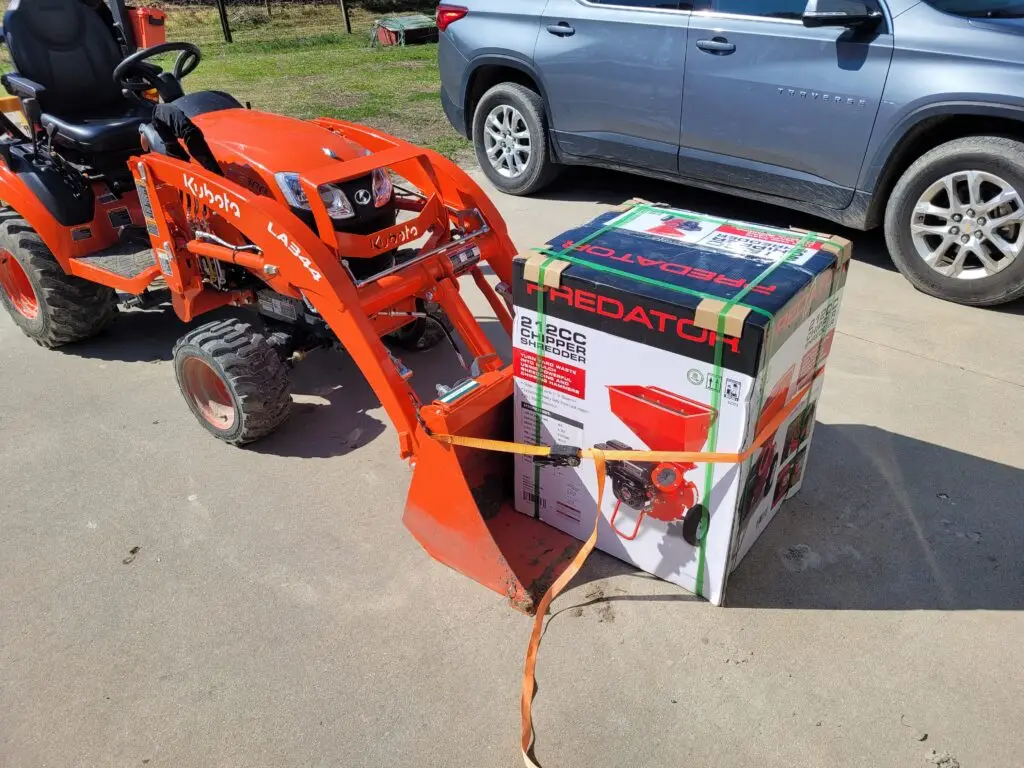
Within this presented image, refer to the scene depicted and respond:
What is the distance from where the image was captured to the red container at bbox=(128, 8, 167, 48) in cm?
510

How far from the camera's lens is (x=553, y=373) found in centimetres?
283

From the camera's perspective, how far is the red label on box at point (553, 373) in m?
2.77

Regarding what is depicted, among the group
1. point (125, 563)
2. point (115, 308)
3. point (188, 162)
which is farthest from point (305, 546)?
point (115, 308)

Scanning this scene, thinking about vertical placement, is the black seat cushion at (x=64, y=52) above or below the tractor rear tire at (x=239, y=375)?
above

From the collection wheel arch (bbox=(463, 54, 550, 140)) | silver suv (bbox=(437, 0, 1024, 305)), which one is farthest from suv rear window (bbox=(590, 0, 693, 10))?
wheel arch (bbox=(463, 54, 550, 140))

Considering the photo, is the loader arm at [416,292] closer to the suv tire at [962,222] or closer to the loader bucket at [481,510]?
the loader bucket at [481,510]

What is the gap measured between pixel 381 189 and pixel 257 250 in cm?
60

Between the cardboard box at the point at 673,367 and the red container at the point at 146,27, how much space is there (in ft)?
12.1

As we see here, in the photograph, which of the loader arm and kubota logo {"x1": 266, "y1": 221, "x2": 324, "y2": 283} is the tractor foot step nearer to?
the loader arm

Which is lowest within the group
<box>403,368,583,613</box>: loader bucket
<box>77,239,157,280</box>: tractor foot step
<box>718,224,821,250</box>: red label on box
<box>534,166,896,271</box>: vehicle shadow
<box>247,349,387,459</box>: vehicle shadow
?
<box>534,166,896,271</box>: vehicle shadow

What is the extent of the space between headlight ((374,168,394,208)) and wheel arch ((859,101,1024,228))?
9.88 ft

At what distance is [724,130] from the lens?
5.34 m

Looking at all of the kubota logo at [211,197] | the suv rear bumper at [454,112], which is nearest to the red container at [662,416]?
the kubota logo at [211,197]

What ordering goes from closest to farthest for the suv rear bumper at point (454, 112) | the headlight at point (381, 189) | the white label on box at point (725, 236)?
the white label on box at point (725, 236), the headlight at point (381, 189), the suv rear bumper at point (454, 112)
